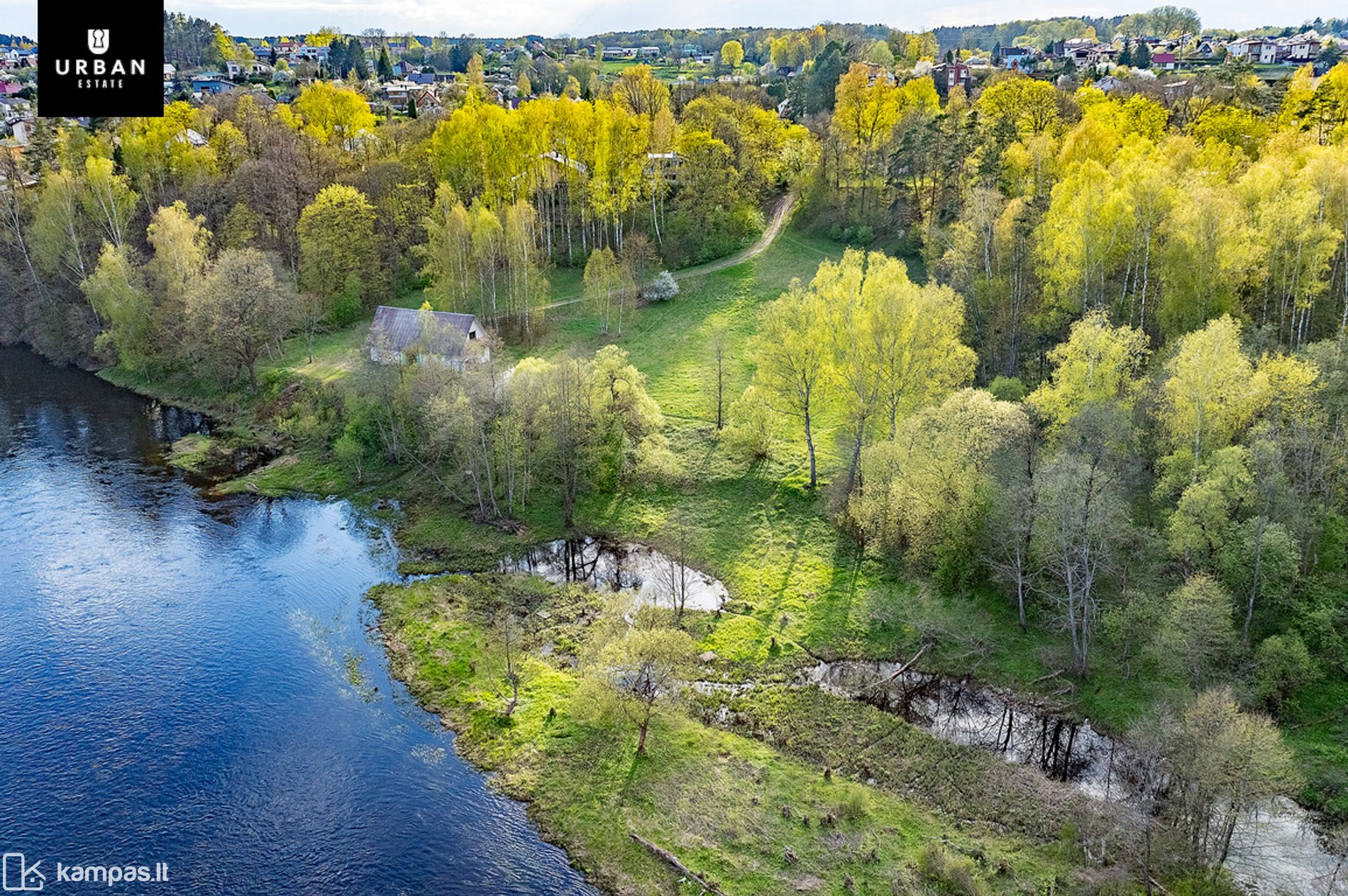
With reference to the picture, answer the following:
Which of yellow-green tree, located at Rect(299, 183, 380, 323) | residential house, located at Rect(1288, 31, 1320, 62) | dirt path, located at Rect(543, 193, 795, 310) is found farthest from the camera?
residential house, located at Rect(1288, 31, 1320, 62)

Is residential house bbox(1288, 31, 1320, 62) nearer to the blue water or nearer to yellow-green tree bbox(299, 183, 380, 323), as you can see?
yellow-green tree bbox(299, 183, 380, 323)

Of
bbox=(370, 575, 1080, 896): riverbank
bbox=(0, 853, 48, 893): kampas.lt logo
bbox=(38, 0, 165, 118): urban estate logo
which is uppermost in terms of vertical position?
bbox=(38, 0, 165, 118): urban estate logo

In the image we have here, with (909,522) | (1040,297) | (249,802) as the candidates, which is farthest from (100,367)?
(1040,297)

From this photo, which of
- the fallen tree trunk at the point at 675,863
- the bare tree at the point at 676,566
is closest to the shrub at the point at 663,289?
the bare tree at the point at 676,566

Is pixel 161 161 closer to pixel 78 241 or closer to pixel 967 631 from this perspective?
pixel 78 241

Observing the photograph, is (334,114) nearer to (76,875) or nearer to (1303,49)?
(76,875)

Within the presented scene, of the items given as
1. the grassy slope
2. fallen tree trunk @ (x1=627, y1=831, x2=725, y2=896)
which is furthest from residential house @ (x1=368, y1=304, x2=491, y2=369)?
fallen tree trunk @ (x1=627, y1=831, x2=725, y2=896)

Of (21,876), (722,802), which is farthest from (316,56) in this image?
(722,802)
